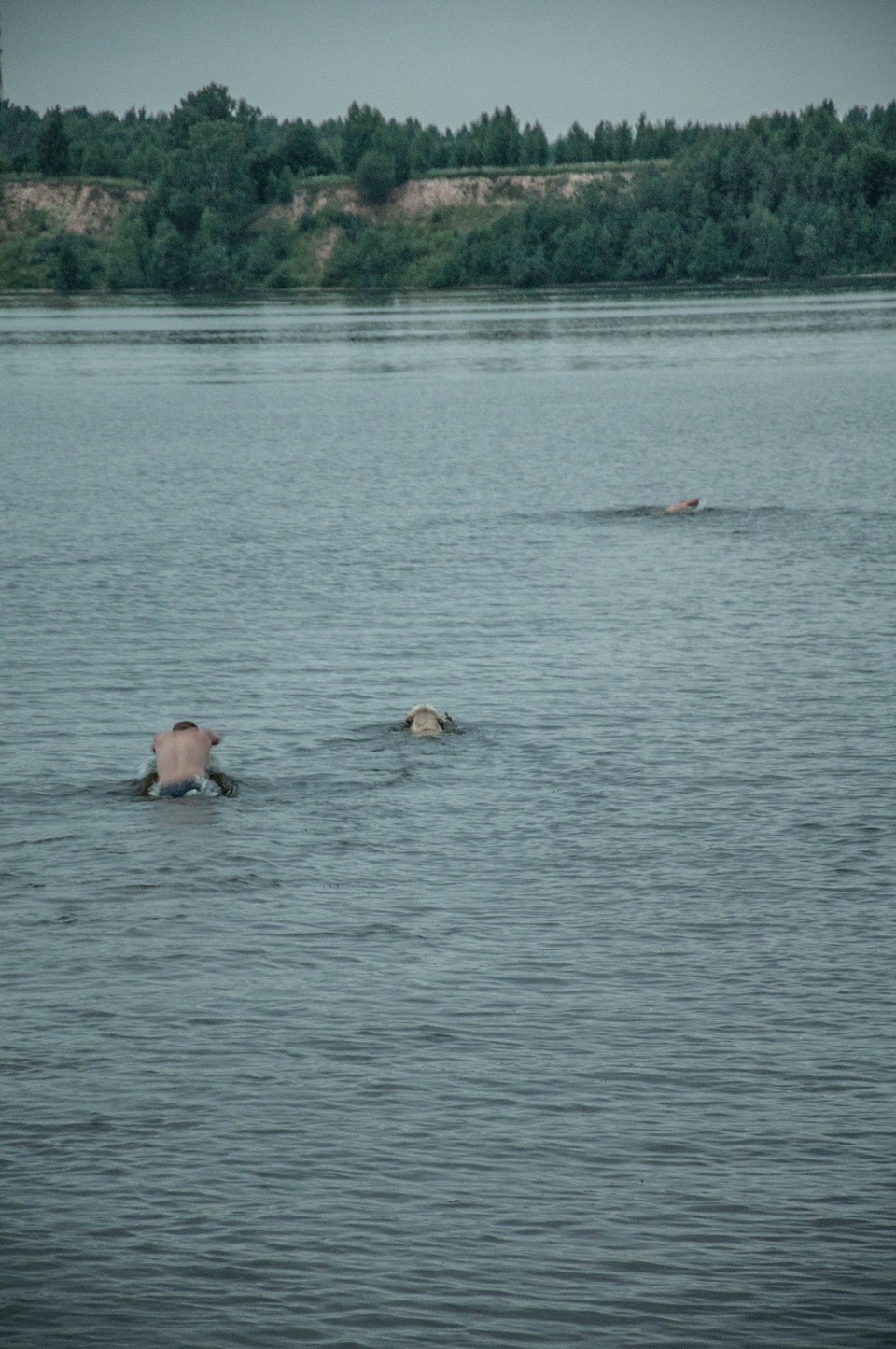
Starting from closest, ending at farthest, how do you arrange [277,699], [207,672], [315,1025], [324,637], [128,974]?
[315,1025]
[128,974]
[277,699]
[207,672]
[324,637]

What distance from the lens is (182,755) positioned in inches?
1128

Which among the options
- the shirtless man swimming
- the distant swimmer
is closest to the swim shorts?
the shirtless man swimming

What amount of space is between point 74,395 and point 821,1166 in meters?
113

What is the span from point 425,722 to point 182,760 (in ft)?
17.5

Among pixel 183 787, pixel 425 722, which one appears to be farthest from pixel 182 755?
pixel 425 722

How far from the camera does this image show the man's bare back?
28609 mm

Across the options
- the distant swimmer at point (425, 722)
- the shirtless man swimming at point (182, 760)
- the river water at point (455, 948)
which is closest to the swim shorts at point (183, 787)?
the shirtless man swimming at point (182, 760)

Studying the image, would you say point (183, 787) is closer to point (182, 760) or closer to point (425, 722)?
point (182, 760)

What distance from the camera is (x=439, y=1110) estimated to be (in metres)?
17.8

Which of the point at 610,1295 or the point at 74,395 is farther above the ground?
the point at 74,395

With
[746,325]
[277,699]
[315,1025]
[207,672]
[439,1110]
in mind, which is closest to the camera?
[439,1110]

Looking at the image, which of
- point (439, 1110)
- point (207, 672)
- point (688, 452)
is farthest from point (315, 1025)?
point (688, 452)

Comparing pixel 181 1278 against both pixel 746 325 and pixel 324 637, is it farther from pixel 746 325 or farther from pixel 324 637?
pixel 746 325

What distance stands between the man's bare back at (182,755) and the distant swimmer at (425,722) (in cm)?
482
